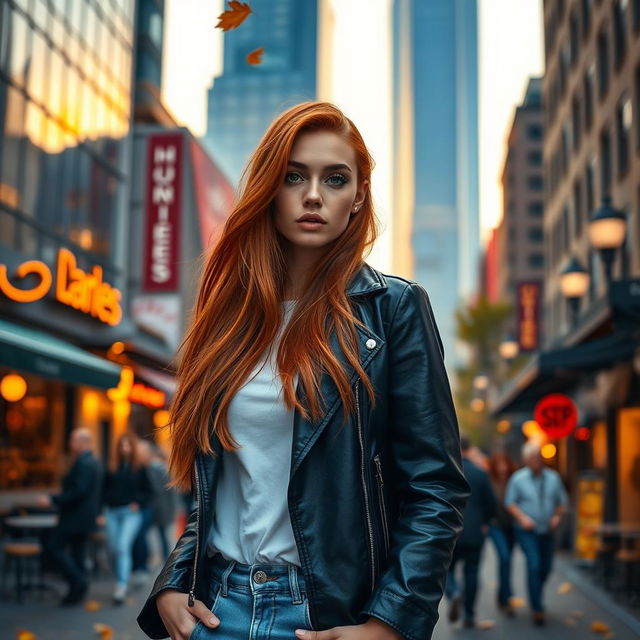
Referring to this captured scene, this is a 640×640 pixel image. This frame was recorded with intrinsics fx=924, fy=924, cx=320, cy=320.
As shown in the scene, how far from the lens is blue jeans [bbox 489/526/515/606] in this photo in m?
11.2

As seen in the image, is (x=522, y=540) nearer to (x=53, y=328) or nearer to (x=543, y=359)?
(x=543, y=359)

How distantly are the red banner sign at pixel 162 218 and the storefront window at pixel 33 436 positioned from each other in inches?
181

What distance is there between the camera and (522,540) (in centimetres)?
1124

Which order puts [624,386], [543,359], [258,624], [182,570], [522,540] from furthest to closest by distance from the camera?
[624,386] → [543,359] → [522,540] → [182,570] → [258,624]

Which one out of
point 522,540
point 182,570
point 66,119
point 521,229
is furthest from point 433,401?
point 521,229

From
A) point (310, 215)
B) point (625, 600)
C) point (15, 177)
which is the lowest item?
Answer: point (625, 600)

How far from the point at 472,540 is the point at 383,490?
8790 millimetres

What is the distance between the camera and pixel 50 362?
12.7m

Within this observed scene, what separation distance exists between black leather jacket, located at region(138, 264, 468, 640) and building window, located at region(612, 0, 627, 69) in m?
24.4

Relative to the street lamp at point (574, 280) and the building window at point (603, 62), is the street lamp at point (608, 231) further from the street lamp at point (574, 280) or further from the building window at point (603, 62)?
the building window at point (603, 62)

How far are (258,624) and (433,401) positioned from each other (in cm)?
60

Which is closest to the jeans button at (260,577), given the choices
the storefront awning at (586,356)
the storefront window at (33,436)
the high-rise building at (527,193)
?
the storefront awning at (586,356)

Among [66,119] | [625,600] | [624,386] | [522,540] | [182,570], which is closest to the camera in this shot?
[182,570]

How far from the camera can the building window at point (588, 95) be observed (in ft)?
96.1
